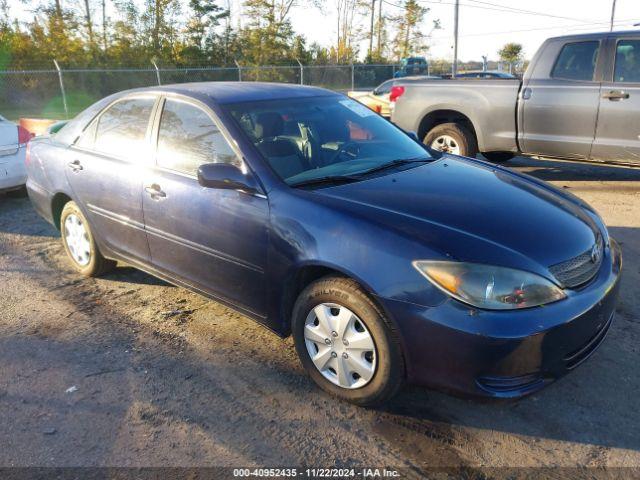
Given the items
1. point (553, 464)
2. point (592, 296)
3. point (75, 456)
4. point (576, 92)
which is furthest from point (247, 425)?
point (576, 92)

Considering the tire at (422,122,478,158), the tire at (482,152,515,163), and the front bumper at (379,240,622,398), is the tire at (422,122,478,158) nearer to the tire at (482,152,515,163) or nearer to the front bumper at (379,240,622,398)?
the tire at (482,152,515,163)

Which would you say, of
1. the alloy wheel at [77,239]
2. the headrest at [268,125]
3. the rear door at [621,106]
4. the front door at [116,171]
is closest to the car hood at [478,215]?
the headrest at [268,125]

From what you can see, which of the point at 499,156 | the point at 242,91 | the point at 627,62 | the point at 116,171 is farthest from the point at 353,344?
the point at 499,156

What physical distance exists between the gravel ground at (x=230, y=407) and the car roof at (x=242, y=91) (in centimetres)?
151

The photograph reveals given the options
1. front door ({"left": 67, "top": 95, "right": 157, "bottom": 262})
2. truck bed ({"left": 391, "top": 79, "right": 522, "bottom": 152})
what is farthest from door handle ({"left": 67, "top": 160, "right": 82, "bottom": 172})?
truck bed ({"left": 391, "top": 79, "right": 522, "bottom": 152})

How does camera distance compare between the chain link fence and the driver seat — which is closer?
the driver seat

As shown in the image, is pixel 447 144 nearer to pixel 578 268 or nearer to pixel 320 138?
pixel 320 138

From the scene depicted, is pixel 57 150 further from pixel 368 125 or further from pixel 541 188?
pixel 541 188

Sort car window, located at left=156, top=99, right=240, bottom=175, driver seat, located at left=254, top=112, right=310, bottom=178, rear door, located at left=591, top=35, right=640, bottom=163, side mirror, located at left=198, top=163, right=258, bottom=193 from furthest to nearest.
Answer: rear door, located at left=591, top=35, right=640, bottom=163, car window, located at left=156, top=99, right=240, bottom=175, driver seat, located at left=254, top=112, right=310, bottom=178, side mirror, located at left=198, top=163, right=258, bottom=193

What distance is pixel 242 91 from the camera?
12.1 feet

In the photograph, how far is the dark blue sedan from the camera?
7.93 feet

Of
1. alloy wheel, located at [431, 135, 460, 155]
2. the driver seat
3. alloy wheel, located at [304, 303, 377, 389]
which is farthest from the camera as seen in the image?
alloy wheel, located at [431, 135, 460, 155]

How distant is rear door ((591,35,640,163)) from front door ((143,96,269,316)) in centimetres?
512

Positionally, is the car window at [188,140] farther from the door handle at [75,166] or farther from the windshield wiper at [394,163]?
the door handle at [75,166]
